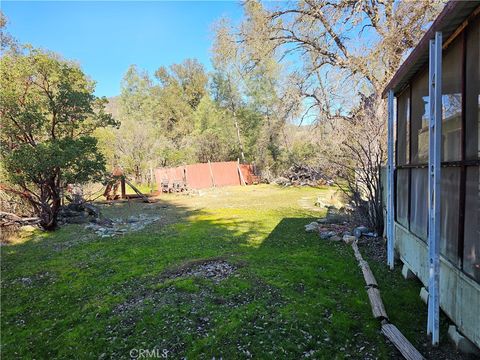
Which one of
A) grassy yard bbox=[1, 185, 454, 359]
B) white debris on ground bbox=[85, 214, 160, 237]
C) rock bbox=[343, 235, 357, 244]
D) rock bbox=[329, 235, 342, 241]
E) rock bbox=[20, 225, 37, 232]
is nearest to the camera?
grassy yard bbox=[1, 185, 454, 359]

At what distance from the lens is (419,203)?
3.80m

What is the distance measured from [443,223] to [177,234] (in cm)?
564

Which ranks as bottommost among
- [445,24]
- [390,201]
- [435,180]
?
[390,201]

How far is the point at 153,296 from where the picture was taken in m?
3.80

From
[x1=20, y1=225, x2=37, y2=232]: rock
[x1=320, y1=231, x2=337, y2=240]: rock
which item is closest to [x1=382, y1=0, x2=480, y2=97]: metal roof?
[x1=320, y1=231, x2=337, y2=240]: rock

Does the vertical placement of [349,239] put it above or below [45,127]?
below

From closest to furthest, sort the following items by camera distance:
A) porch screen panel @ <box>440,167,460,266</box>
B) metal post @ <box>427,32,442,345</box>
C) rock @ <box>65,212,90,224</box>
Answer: metal post @ <box>427,32,442,345</box>
porch screen panel @ <box>440,167,460,266</box>
rock @ <box>65,212,90,224</box>

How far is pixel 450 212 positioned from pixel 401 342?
1199 millimetres

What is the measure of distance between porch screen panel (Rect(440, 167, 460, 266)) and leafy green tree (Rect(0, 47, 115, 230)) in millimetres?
7282

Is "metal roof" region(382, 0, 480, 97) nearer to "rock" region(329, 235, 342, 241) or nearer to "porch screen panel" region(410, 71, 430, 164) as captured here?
"porch screen panel" region(410, 71, 430, 164)

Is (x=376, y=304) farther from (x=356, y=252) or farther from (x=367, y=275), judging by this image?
(x=356, y=252)

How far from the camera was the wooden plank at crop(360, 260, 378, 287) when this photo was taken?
3.82 m

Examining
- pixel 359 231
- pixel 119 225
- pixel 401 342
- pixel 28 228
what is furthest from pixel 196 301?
pixel 28 228

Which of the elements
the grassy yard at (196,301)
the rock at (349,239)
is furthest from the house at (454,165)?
the rock at (349,239)
